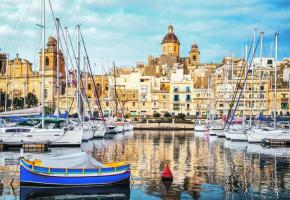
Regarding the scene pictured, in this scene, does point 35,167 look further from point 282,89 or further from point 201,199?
point 282,89

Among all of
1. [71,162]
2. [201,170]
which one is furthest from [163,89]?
[71,162]

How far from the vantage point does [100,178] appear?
2195 centimetres

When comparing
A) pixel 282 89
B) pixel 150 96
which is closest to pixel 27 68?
pixel 150 96

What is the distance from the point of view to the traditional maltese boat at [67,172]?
21.5 metres

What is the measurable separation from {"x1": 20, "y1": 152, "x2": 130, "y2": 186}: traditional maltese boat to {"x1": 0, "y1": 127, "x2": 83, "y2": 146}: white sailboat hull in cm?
1897

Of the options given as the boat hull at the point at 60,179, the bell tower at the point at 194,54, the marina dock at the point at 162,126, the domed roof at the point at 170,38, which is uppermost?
the domed roof at the point at 170,38

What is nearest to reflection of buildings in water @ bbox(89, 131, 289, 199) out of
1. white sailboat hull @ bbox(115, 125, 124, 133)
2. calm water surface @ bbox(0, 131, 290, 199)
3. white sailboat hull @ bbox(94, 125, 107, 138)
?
calm water surface @ bbox(0, 131, 290, 199)

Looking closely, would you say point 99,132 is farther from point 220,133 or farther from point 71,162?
point 71,162

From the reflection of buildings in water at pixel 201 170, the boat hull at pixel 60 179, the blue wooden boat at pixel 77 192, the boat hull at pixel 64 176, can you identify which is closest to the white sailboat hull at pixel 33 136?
the reflection of buildings in water at pixel 201 170

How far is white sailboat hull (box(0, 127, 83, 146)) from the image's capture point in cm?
4141

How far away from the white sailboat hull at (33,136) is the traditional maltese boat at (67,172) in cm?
1897

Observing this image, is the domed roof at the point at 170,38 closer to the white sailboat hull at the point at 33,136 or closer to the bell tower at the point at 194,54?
the bell tower at the point at 194,54

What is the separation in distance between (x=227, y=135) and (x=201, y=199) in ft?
123

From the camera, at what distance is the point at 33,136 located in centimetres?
4138
